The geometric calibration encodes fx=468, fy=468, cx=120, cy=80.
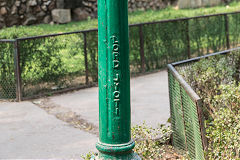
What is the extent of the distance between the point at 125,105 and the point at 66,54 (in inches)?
210

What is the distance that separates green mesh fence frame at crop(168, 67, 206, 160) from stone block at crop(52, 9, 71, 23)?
34.2 ft

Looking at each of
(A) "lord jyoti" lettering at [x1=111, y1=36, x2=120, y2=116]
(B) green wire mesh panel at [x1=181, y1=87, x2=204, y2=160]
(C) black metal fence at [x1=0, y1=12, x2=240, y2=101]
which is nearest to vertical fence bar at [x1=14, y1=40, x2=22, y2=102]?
(C) black metal fence at [x1=0, y1=12, x2=240, y2=101]

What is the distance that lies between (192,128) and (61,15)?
A: 11326 mm

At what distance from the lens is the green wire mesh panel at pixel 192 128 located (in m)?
Result: 4.27

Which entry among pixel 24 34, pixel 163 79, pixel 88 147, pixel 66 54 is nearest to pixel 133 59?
pixel 163 79

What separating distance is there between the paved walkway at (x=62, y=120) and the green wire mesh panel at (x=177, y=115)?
0.89m

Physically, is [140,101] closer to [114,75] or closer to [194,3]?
[114,75]

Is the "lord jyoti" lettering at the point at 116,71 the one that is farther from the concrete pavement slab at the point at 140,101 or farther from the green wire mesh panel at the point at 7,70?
the green wire mesh panel at the point at 7,70

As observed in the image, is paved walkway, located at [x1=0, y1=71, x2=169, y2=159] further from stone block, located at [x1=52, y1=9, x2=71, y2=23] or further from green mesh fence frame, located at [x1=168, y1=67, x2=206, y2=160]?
stone block, located at [x1=52, y1=9, x2=71, y2=23]

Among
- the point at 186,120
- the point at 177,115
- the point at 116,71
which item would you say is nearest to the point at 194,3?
the point at 177,115

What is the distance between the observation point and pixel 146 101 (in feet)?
24.9

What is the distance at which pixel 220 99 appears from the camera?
217 inches

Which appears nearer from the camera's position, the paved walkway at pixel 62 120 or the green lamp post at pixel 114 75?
the green lamp post at pixel 114 75

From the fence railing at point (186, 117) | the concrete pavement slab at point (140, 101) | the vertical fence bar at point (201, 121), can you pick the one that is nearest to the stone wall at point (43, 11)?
the concrete pavement slab at point (140, 101)
